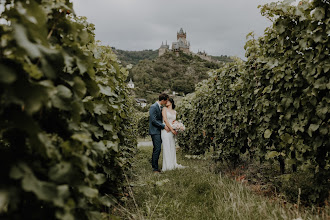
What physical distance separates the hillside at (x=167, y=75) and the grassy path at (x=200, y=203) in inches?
2694

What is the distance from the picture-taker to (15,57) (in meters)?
1.05

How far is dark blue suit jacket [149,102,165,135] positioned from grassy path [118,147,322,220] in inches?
104

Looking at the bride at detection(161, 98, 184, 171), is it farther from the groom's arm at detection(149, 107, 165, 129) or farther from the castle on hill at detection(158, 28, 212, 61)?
the castle on hill at detection(158, 28, 212, 61)

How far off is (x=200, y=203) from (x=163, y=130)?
4.19m

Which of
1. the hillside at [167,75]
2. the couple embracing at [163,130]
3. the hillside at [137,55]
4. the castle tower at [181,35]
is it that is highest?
the castle tower at [181,35]

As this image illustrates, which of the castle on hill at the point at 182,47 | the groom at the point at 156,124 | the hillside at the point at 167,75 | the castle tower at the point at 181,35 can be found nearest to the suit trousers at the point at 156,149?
the groom at the point at 156,124

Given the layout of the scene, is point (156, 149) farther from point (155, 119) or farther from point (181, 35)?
point (181, 35)

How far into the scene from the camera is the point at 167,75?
302 feet

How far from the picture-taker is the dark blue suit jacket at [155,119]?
23.4 feet

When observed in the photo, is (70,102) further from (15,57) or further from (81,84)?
(15,57)

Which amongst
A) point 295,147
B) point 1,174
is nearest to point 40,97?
point 1,174

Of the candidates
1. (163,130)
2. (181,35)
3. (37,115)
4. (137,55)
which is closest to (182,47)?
(181,35)

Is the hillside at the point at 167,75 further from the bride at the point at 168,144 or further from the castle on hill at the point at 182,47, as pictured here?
the bride at the point at 168,144

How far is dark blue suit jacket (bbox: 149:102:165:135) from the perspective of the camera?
281 inches
